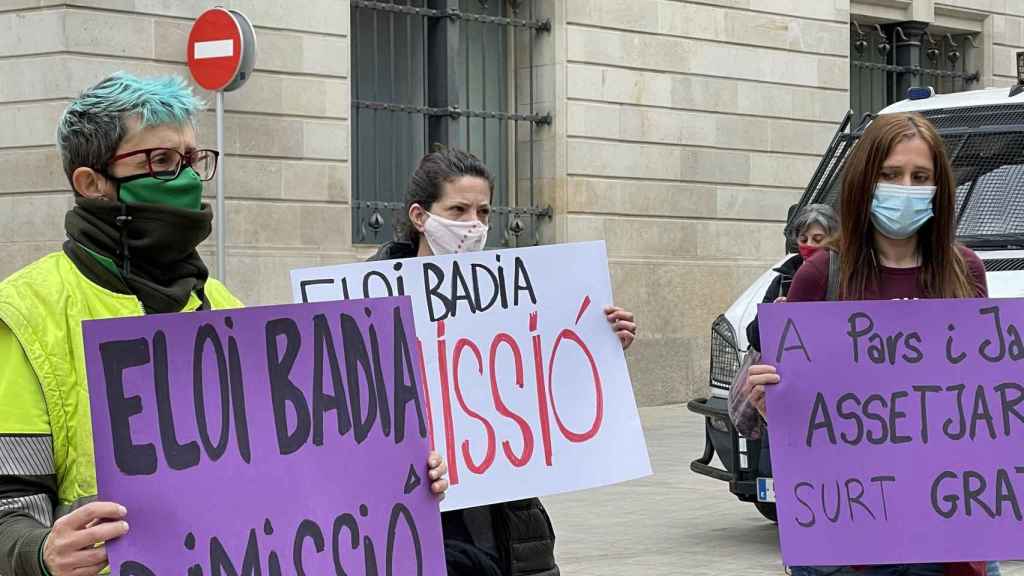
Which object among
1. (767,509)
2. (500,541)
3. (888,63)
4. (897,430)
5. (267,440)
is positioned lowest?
(767,509)

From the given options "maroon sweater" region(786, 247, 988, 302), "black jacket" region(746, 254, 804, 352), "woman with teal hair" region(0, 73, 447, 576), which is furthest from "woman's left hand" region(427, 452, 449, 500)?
"black jacket" region(746, 254, 804, 352)

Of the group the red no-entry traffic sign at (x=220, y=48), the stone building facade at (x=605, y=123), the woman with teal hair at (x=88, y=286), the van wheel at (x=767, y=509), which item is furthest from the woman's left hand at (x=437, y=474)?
the stone building facade at (x=605, y=123)

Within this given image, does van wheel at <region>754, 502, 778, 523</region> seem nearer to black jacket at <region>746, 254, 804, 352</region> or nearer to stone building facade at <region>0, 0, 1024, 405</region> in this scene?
black jacket at <region>746, 254, 804, 352</region>

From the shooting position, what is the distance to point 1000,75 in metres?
21.8

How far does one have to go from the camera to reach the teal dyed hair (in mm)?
2879

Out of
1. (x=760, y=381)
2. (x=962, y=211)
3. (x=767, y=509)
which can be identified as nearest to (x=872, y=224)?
(x=760, y=381)

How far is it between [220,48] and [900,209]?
9.27 m

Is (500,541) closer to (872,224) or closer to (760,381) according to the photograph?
(760,381)

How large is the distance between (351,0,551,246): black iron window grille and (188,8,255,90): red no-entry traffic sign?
2.70 metres

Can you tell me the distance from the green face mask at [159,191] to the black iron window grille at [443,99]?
1186 centimetres

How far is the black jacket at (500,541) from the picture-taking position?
3830mm

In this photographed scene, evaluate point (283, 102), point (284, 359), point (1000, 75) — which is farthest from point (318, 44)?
point (284, 359)

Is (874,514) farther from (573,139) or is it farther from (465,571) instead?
(573,139)

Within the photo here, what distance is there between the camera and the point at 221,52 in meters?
12.3
